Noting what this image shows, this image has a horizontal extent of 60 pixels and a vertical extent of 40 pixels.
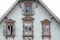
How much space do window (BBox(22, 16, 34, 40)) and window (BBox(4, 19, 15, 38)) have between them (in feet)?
3.75

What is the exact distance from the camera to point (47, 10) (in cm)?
7450

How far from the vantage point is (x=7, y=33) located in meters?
74.6

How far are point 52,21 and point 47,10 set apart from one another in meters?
1.30

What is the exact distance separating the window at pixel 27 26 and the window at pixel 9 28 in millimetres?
1142

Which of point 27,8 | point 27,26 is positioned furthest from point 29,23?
point 27,8

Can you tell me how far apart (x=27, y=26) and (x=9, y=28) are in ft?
6.10

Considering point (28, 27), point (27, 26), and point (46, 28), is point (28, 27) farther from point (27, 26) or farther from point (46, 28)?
point (46, 28)

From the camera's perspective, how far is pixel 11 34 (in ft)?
244

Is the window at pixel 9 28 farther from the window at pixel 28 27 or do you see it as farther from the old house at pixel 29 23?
the window at pixel 28 27

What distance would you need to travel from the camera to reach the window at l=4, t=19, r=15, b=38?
74500 mm

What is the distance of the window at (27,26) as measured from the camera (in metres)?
74.6

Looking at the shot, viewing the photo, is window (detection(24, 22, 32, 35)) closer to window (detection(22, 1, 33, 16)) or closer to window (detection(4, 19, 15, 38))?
window (detection(22, 1, 33, 16))

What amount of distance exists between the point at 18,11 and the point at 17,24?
1.34 metres

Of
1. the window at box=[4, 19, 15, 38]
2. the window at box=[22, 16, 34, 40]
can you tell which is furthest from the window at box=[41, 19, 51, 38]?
the window at box=[4, 19, 15, 38]
